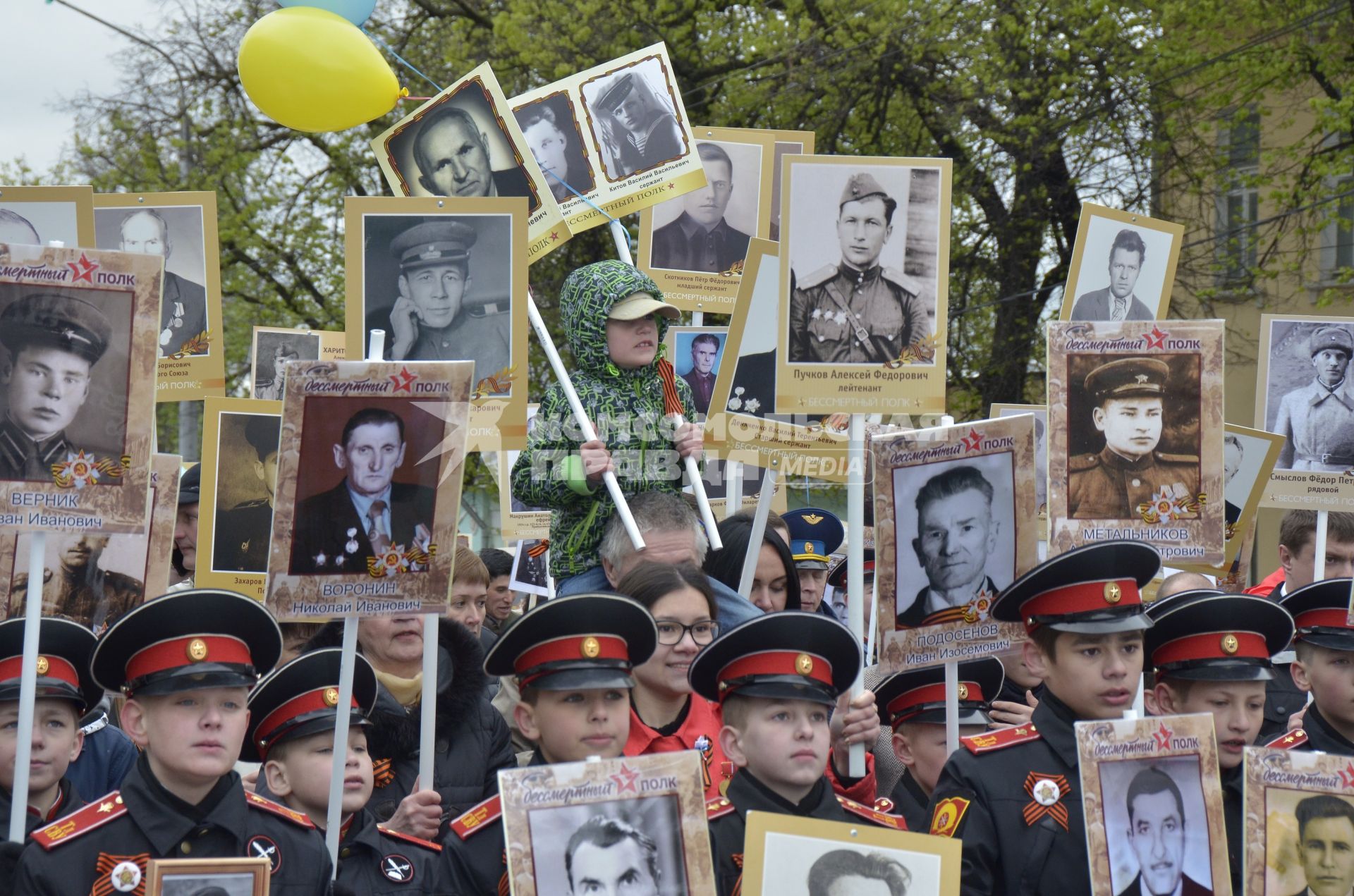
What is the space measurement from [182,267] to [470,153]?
1.33 m

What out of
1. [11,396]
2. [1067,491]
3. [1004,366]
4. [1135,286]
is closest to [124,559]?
[11,396]

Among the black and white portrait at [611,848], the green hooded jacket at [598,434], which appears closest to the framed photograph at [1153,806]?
the black and white portrait at [611,848]

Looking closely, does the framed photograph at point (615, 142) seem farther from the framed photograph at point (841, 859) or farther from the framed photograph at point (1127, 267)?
the framed photograph at point (841, 859)

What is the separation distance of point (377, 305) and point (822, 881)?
9.52ft

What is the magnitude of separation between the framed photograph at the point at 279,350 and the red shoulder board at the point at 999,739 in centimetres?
540

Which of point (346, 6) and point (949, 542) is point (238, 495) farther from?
point (949, 542)

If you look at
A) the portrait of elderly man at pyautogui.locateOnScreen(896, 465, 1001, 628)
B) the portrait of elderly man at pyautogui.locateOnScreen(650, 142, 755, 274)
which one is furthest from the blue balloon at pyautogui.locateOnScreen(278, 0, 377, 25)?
the portrait of elderly man at pyautogui.locateOnScreen(896, 465, 1001, 628)

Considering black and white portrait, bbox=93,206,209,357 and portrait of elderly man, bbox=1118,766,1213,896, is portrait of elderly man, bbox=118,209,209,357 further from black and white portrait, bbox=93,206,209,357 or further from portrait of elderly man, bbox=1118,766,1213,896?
portrait of elderly man, bbox=1118,766,1213,896

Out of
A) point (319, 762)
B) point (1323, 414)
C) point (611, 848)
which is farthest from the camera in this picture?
point (1323, 414)

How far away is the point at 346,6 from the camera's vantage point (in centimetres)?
681

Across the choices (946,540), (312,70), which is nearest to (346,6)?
(312,70)

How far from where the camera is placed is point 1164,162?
17266 mm

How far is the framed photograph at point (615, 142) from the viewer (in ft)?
23.1

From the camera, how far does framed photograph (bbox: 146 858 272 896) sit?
11.0ft
